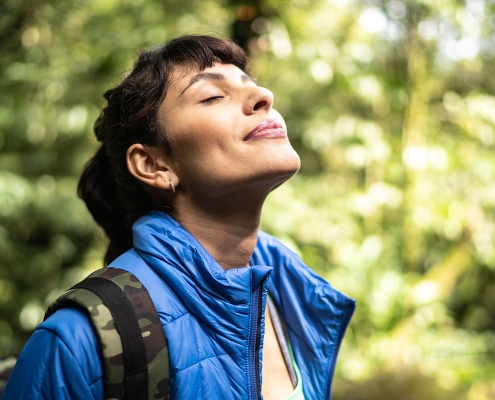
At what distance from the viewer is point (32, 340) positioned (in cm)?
111

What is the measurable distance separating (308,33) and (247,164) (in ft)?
8.16

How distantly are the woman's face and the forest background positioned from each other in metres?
1.52

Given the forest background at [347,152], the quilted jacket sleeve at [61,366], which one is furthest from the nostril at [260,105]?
the forest background at [347,152]

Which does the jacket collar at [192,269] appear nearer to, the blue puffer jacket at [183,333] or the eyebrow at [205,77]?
the blue puffer jacket at [183,333]

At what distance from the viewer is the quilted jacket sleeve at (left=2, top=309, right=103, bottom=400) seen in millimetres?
1038

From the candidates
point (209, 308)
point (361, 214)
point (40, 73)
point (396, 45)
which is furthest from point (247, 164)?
point (396, 45)

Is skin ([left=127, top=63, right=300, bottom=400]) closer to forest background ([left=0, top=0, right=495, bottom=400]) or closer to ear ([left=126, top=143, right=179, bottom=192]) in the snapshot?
ear ([left=126, top=143, right=179, bottom=192])

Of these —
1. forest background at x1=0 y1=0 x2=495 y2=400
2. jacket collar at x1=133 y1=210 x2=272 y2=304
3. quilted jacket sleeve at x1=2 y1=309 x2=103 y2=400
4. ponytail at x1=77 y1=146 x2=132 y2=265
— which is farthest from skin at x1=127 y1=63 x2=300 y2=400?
forest background at x1=0 y1=0 x2=495 y2=400

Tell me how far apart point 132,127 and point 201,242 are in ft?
1.35

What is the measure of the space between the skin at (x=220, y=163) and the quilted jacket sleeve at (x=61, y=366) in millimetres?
490

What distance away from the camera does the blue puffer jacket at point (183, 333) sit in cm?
105

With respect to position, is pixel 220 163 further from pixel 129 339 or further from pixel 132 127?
pixel 129 339

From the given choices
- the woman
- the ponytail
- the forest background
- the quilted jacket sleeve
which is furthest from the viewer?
the forest background

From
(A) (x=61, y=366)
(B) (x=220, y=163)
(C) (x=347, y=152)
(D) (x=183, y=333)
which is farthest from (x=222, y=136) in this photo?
(C) (x=347, y=152)
